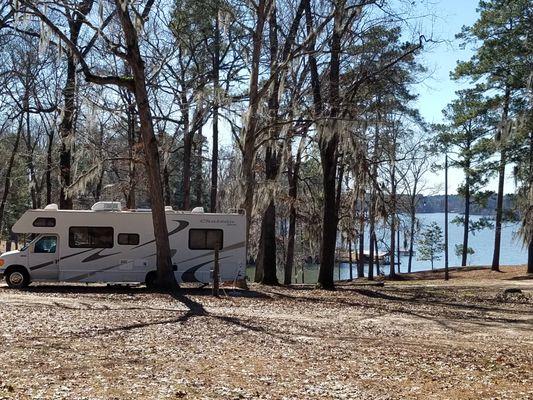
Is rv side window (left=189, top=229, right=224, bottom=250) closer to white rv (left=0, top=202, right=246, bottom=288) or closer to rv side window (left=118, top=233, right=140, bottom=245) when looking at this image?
white rv (left=0, top=202, right=246, bottom=288)

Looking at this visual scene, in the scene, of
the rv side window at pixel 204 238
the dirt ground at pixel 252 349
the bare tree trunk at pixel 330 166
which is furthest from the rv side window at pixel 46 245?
the bare tree trunk at pixel 330 166

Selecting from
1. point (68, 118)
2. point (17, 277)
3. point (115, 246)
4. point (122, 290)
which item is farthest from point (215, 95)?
point (17, 277)

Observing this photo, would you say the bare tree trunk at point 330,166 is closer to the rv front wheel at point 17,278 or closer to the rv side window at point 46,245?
the rv side window at point 46,245

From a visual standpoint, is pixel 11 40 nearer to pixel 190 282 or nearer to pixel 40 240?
pixel 40 240

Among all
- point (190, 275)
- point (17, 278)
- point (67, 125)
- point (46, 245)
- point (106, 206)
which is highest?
point (67, 125)

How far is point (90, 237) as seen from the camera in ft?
56.8

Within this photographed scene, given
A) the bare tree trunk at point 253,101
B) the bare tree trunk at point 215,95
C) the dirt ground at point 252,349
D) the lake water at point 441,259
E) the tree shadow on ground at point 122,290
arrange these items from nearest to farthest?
the dirt ground at point 252,349 → the tree shadow on ground at point 122,290 → the bare tree trunk at point 253,101 → the bare tree trunk at point 215,95 → the lake water at point 441,259

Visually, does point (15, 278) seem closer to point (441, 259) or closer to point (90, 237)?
point (90, 237)

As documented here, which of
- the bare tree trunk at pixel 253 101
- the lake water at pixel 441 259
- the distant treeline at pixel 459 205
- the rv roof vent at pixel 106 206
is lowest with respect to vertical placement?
the lake water at pixel 441 259

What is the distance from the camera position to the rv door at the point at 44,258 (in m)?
17.0

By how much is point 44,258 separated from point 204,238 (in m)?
4.36

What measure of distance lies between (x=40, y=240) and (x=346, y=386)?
1284cm

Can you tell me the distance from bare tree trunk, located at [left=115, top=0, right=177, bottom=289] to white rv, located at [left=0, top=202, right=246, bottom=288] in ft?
5.26

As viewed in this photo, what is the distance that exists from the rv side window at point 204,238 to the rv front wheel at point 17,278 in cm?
449
